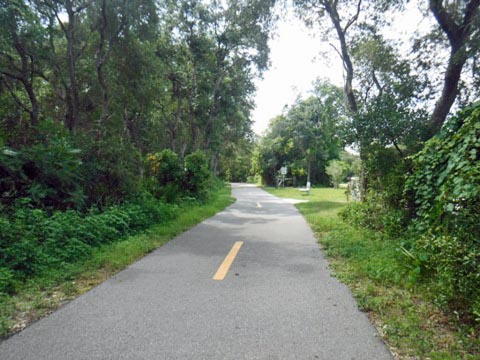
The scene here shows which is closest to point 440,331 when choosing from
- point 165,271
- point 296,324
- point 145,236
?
point 296,324

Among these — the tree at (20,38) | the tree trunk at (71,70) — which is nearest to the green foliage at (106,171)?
the tree at (20,38)

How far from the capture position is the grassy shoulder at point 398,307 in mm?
2369

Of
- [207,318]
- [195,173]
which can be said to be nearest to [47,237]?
[207,318]

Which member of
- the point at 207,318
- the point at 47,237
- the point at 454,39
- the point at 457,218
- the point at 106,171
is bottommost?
the point at 207,318

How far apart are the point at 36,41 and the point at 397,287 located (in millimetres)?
12517

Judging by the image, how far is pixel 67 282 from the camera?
3.78 meters

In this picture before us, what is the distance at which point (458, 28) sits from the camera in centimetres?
720

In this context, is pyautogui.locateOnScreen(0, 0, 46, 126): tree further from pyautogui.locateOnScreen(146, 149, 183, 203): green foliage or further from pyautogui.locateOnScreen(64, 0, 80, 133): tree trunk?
pyautogui.locateOnScreen(146, 149, 183, 203): green foliage

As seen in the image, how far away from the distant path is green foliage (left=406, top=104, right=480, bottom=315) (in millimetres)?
975

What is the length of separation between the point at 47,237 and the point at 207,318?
354cm

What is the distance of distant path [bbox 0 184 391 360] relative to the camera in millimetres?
2312

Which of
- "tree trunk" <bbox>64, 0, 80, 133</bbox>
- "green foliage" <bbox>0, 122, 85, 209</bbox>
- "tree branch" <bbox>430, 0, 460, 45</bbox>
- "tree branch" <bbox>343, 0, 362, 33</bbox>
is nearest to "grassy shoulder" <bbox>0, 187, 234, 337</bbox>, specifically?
"green foliage" <bbox>0, 122, 85, 209</bbox>

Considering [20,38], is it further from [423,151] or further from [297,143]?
[297,143]

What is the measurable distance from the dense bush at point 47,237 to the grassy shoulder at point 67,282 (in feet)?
0.74
